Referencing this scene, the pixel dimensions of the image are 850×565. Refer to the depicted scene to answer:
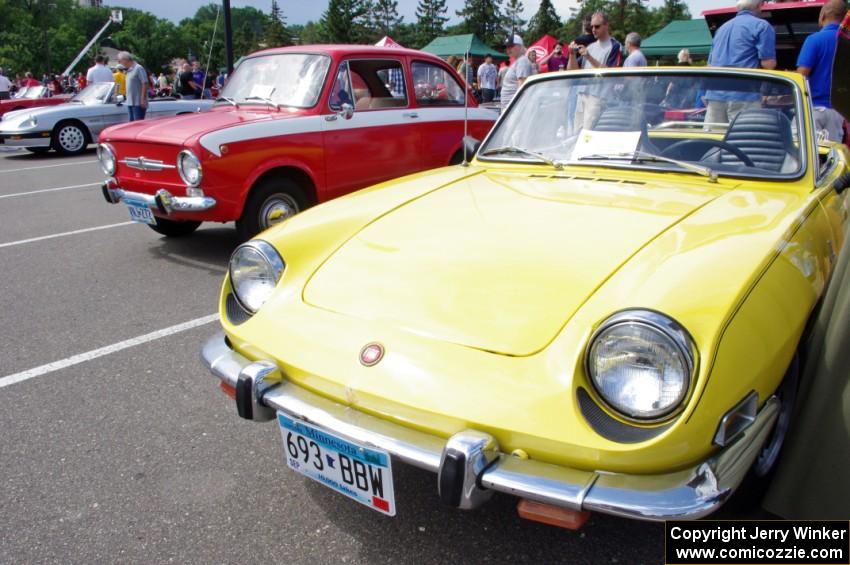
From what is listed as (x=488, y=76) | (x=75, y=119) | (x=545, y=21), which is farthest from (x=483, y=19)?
(x=75, y=119)

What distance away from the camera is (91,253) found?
5.61 meters

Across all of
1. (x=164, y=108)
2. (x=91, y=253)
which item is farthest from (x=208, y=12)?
(x=91, y=253)

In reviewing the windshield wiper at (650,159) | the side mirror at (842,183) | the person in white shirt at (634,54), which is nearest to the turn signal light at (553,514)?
the windshield wiper at (650,159)

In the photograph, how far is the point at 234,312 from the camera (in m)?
2.43

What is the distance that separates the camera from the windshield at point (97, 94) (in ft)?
39.5

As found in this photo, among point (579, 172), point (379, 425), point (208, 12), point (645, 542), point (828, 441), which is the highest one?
point (208, 12)

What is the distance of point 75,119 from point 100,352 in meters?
10.1

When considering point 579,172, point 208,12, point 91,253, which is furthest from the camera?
point 208,12

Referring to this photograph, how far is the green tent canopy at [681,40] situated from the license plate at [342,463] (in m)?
21.1

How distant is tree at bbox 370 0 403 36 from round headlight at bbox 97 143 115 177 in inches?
3285

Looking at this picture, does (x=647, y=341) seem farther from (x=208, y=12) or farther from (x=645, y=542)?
(x=208, y=12)

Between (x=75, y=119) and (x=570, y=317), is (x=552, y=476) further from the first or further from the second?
(x=75, y=119)

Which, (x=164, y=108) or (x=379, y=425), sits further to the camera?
(x=164, y=108)

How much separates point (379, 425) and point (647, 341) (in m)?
0.74
